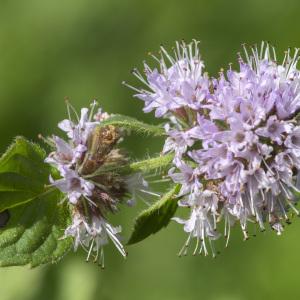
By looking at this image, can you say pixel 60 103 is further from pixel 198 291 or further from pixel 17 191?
pixel 17 191

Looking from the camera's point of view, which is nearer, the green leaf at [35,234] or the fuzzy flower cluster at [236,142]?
the fuzzy flower cluster at [236,142]

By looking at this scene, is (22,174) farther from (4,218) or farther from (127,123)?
(127,123)

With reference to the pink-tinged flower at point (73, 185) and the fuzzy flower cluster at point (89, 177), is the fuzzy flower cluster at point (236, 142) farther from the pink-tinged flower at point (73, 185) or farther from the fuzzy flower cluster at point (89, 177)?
the pink-tinged flower at point (73, 185)

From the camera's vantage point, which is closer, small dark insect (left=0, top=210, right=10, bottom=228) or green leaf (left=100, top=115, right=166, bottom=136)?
green leaf (left=100, top=115, right=166, bottom=136)

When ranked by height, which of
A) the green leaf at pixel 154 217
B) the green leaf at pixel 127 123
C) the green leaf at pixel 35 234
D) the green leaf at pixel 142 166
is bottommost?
the green leaf at pixel 35 234

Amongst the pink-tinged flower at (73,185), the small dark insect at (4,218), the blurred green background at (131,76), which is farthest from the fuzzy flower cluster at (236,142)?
the blurred green background at (131,76)

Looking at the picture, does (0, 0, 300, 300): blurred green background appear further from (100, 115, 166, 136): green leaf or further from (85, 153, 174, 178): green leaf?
(100, 115, 166, 136): green leaf

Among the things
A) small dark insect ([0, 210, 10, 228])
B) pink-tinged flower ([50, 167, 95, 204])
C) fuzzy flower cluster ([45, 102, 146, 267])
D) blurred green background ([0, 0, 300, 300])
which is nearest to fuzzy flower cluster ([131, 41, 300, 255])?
fuzzy flower cluster ([45, 102, 146, 267])
